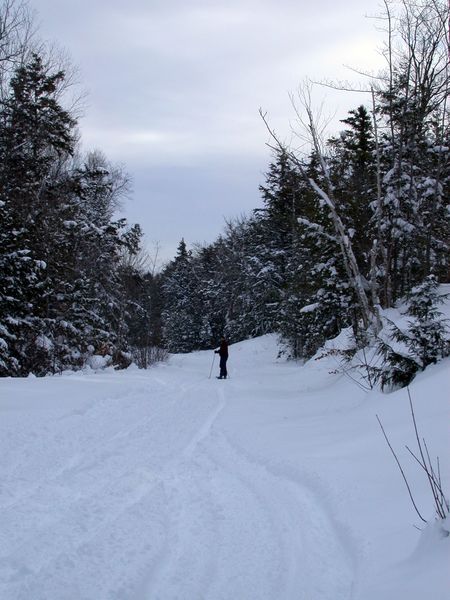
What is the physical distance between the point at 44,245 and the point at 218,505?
14229 millimetres

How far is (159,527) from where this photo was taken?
4172mm

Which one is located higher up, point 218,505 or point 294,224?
point 294,224

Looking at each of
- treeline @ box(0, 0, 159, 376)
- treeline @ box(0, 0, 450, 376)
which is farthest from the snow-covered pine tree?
treeline @ box(0, 0, 159, 376)

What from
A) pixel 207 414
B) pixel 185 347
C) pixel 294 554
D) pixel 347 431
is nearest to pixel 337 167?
pixel 207 414

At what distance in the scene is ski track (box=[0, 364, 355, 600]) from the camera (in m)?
3.24

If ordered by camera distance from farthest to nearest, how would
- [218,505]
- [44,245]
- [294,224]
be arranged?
[294,224] → [44,245] → [218,505]

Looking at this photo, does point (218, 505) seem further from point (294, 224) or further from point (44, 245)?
point (294, 224)

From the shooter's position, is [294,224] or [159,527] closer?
[159,527]

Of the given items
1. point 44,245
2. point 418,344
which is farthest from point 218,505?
point 44,245

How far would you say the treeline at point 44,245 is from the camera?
14875 mm

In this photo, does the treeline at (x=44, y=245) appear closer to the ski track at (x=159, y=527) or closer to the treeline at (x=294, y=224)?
the treeline at (x=294, y=224)

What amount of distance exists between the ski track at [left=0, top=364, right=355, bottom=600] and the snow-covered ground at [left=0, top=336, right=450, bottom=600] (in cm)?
1

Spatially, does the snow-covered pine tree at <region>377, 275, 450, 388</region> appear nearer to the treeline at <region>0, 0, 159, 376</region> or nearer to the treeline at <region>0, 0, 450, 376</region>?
the treeline at <region>0, 0, 450, 376</region>

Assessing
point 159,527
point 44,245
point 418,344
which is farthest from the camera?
point 44,245
